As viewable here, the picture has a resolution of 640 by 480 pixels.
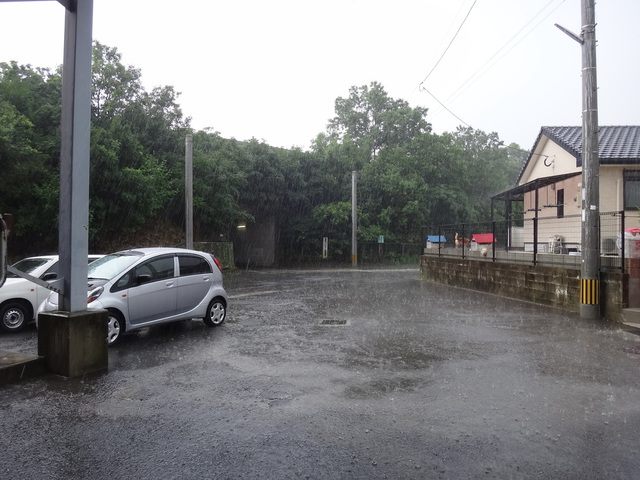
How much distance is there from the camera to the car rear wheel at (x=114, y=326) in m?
7.82

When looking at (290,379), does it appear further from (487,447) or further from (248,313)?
(248,313)

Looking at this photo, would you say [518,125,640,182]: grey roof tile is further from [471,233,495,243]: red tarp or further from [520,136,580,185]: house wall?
[471,233,495,243]: red tarp

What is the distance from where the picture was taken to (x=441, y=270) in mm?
20844

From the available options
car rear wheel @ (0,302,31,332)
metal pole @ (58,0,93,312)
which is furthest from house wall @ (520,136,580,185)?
car rear wheel @ (0,302,31,332)

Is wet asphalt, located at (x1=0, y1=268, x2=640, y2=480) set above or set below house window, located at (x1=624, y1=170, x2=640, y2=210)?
below

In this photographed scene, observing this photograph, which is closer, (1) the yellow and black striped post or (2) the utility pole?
(2) the utility pole

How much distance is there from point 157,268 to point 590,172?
9403mm

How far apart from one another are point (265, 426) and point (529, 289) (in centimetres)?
1151

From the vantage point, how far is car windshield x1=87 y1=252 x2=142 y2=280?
27.1 ft

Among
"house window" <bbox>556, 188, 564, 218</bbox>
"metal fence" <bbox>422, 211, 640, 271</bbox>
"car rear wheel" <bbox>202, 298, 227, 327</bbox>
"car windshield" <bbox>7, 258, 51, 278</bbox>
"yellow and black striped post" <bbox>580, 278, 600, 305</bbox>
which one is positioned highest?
"house window" <bbox>556, 188, 564, 218</bbox>

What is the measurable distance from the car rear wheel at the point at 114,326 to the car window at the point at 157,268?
0.76 m

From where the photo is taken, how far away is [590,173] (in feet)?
34.7

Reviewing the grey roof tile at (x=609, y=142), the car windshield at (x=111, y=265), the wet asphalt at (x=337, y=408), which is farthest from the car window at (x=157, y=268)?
the grey roof tile at (x=609, y=142)

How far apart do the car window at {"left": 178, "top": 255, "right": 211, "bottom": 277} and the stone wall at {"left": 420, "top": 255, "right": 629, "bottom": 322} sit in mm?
8775
